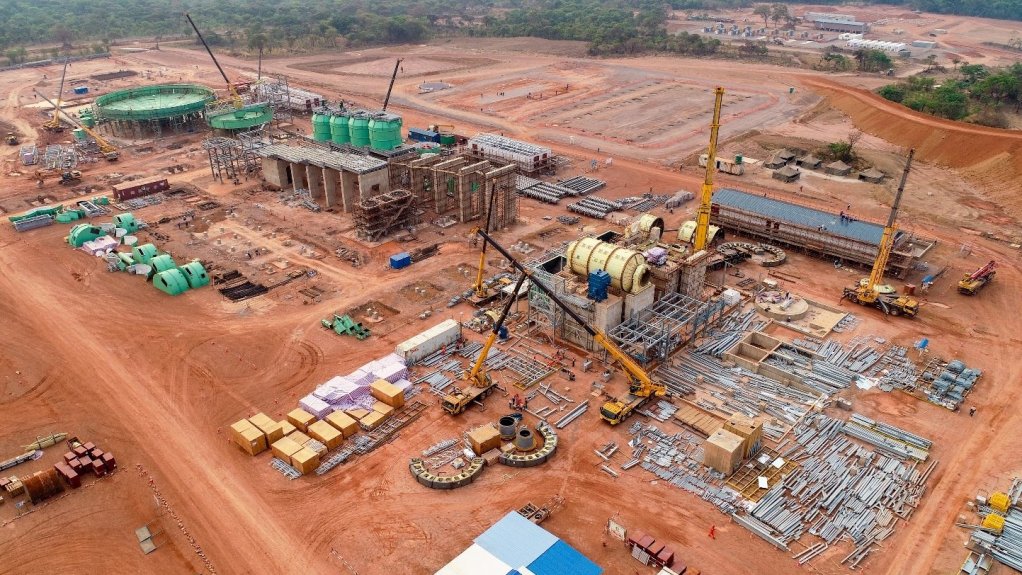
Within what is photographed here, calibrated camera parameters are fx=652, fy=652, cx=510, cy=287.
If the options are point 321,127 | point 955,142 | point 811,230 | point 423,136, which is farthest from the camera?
point 423,136

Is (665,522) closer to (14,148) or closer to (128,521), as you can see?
(128,521)

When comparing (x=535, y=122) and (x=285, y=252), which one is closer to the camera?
(x=285, y=252)

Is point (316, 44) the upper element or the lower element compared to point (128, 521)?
upper

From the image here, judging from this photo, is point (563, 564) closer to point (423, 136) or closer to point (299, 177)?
point (299, 177)

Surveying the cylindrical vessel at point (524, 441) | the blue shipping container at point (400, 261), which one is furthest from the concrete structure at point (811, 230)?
the cylindrical vessel at point (524, 441)

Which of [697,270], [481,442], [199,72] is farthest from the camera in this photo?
[199,72]

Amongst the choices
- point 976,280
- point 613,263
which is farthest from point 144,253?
point 976,280

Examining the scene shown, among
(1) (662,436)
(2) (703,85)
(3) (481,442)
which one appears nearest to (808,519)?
(1) (662,436)

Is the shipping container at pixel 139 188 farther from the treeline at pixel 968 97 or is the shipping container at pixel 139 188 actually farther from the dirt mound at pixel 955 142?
the treeline at pixel 968 97
